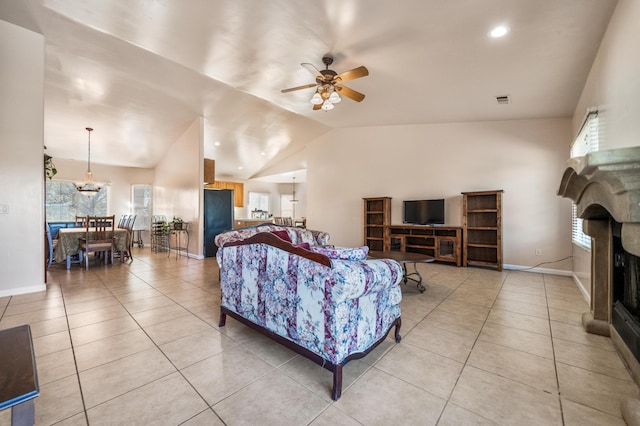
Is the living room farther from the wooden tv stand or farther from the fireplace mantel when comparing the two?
the fireplace mantel

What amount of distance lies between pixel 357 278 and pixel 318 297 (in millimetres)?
268

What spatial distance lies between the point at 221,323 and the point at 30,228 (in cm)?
316

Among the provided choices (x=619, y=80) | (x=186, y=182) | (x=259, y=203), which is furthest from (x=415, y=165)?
(x=259, y=203)

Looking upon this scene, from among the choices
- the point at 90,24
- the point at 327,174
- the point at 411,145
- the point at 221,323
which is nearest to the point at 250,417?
the point at 221,323

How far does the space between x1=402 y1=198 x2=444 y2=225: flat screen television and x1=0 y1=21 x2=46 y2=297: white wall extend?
612 cm

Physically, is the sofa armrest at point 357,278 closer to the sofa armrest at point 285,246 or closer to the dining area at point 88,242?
the sofa armrest at point 285,246

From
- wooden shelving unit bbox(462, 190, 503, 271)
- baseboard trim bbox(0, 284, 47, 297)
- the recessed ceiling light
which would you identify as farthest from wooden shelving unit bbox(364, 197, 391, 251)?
baseboard trim bbox(0, 284, 47, 297)

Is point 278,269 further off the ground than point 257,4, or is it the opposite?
point 257,4

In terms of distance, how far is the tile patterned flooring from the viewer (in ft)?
4.68

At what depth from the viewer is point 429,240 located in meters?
5.73

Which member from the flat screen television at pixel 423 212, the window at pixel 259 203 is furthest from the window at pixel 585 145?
the window at pixel 259 203

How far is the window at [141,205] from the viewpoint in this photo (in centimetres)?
898

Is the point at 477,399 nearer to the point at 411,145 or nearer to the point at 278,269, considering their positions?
the point at 278,269

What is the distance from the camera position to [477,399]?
1.55 m
